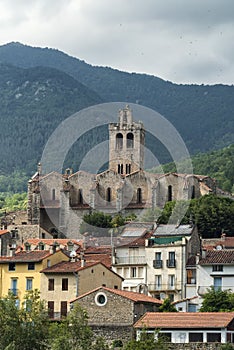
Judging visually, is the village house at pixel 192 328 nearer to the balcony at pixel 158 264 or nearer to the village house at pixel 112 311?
the village house at pixel 112 311

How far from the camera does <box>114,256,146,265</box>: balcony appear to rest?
298ft

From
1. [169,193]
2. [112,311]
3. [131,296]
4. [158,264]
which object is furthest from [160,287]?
[169,193]

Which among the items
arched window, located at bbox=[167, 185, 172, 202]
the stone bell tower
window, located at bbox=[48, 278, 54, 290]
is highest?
the stone bell tower

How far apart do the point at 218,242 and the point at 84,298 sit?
31559mm

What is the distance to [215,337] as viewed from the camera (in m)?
69.2

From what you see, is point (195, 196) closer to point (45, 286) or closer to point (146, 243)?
→ point (146, 243)

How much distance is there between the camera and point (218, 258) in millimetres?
85375

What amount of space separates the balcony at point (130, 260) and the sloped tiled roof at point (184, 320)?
17960 millimetres

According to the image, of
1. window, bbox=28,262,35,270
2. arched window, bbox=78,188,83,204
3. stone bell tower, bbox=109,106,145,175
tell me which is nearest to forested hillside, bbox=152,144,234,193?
stone bell tower, bbox=109,106,145,175

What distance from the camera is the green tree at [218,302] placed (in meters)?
78.9

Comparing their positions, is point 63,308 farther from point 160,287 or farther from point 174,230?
point 174,230

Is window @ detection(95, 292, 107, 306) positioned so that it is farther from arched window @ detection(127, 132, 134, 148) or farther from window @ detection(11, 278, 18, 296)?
arched window @ detection(127, 132, 134, 148)

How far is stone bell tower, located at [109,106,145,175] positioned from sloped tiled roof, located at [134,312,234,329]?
79.4 m

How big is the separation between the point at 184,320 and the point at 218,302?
29.4 feet
